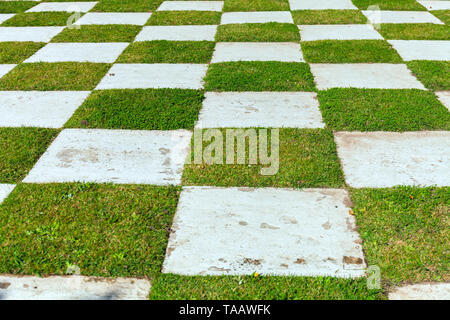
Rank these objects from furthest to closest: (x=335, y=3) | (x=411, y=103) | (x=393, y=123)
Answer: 1. (x=335, y=3)
2. (x=411, y=103)
3. (x=393, y=123)

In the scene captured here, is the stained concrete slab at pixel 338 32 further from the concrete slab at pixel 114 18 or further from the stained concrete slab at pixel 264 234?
the stained concrete slab at pixel 264 234

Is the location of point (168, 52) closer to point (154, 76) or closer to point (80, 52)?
point (154, 76)

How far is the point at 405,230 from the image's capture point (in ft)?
10.8

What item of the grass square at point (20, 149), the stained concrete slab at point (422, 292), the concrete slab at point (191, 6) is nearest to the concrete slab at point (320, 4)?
the concrete slab at point (191, 6)

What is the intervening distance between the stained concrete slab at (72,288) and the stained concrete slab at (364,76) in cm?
383

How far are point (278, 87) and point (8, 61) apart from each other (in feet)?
13.7

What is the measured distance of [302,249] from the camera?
3.16 m

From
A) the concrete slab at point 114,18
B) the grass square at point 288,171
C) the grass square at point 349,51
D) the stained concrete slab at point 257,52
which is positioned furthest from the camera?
the concrete slab at point 114,18

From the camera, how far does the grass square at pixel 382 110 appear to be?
4719mm

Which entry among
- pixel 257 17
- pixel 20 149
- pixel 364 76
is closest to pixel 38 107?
pixel 20 149

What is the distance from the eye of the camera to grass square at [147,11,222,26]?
8.28 metres
